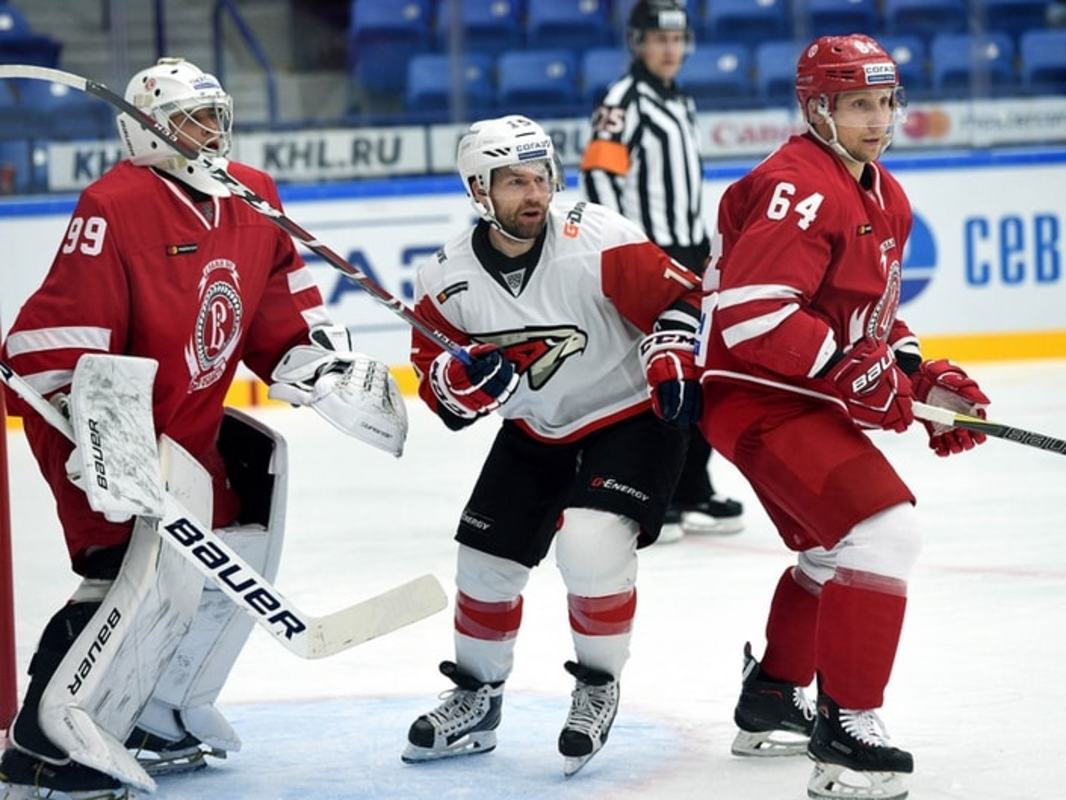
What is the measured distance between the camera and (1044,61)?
773 cm

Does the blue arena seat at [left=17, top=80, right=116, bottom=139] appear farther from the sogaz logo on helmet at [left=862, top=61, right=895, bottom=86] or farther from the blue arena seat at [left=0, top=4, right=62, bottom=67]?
the sogaz logo on helmet at [left=862, top=61, right=895, bottom=86]

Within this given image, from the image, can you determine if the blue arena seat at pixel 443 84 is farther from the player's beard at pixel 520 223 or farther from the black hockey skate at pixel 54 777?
the black hockey skate at pixel 54 777

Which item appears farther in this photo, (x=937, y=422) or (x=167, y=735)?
(x=167, y=735)

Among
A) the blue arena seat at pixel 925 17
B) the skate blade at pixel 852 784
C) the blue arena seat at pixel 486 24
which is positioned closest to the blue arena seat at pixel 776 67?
the blue arena seat at pixel 925 17

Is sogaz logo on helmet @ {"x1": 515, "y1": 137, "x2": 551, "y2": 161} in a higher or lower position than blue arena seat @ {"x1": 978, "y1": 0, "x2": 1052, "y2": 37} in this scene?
lower

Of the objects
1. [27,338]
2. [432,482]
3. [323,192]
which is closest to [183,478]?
[27,338]

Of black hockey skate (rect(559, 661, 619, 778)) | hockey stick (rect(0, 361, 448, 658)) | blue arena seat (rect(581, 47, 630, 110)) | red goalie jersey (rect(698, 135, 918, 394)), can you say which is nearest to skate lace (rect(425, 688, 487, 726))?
black hockey skate (rect(559, 661, 619, 778))

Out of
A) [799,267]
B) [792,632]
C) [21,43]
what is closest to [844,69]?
[799,267]

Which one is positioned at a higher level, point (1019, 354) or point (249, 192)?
point (249, 192)

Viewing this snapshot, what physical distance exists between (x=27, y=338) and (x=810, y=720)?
127 cm

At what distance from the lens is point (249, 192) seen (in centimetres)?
279

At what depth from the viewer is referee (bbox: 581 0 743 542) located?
4766 mm

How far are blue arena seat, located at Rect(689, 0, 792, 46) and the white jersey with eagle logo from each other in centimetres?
488

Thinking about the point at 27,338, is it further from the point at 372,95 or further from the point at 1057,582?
the point at 372,95
